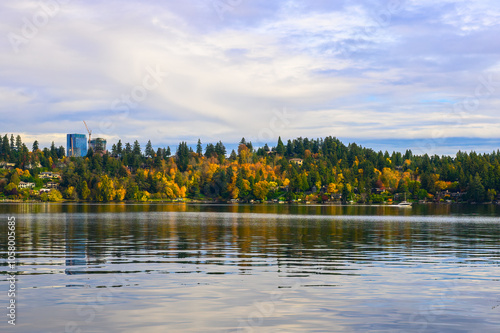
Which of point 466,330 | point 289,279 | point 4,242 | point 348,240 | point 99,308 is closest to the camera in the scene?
point 466,330

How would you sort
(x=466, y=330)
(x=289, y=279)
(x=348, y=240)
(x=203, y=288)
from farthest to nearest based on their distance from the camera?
(x=348, y=240), (x=289, y=279), (x=203, y=288), (x=466, y=330)

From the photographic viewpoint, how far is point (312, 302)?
2512 centimetres

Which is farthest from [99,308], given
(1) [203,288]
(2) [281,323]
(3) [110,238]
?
(3) [110,238]

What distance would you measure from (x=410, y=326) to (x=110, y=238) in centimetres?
4680

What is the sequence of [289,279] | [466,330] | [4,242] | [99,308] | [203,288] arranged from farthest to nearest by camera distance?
[4,242]
[289,279]
[203,288]
[99,308]
[466,330]

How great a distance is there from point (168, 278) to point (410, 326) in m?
16.2

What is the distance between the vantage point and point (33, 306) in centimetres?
2381

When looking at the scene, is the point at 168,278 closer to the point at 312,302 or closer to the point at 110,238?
the point at 312,302

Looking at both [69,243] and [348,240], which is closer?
[69,243]

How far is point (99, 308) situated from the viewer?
2369 centimetres

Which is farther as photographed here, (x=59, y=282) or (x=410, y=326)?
(x=59, y=282)

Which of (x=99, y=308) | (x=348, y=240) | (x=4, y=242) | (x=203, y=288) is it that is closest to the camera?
(x=99, y=308)

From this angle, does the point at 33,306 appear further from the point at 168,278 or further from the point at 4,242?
the point at 4,242

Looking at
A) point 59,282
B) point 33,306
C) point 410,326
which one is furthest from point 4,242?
point 410,326
